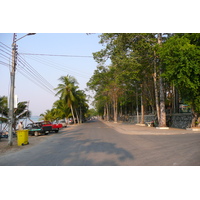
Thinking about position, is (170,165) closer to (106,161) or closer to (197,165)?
(197,165)

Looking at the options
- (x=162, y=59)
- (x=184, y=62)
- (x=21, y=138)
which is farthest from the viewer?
(x=162, y=59)

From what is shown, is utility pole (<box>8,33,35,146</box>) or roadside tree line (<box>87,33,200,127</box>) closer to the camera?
utility pole (<box>8,33,35,146</box>)

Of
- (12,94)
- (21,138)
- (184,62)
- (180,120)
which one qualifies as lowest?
(21,138)

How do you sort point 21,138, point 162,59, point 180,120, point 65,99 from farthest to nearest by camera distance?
1. point 65,99
2. point 180,120
3. point 162,59
4. point 21,138

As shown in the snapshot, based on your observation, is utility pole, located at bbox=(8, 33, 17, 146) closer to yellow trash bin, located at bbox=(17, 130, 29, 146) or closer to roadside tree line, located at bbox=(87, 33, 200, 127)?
yellow trash bin, located at bbox=(17, 130, 29, 146)

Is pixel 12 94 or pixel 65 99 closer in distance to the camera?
pixel 12 94

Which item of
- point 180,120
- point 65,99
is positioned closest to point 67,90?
point 65,99

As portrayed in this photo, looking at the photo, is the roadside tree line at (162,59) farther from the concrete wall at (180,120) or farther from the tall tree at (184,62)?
the concrete wall at (180,120)

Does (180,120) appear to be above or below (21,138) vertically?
above

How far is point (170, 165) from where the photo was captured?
6.70 metres

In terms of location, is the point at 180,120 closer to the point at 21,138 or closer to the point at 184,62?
the point at 184,62

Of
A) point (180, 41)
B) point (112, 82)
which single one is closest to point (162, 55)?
point (180, 41)

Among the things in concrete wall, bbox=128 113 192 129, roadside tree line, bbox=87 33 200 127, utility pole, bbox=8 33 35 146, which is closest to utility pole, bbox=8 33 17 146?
utility pole, bbox=8 33 35 146

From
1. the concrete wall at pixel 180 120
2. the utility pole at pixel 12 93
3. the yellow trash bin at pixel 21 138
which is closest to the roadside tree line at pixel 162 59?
the concrete wall at pixel 180 120
